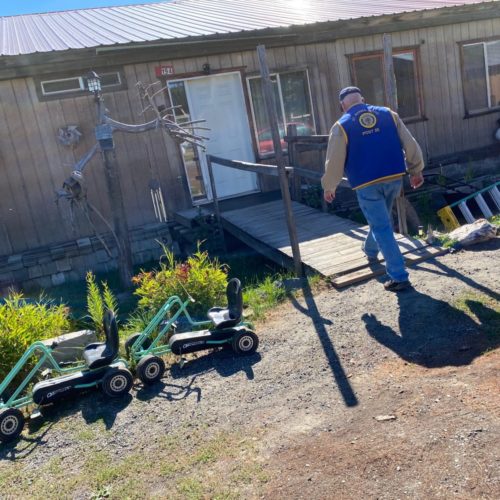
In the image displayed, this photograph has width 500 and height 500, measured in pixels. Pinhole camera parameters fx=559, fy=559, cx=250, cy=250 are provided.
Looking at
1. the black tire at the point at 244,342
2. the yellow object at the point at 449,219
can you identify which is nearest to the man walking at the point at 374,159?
the black tire at the point at 244,342

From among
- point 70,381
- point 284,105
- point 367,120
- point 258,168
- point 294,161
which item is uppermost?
point 284,105

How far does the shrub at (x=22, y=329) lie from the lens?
495 centimetres

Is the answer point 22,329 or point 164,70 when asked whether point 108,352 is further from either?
point 164,70

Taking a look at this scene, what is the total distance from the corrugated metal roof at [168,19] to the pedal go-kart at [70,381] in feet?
18.8

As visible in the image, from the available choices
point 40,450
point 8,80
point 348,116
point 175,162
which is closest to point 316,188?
point 175,162

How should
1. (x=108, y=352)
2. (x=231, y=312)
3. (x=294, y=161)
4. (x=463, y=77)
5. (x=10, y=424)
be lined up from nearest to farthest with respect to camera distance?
(x=10, y=424), (x=108, y=352), (x=231, y=312), (x=294, y=161), (x=463, y=77)

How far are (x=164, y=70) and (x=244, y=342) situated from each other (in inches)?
249

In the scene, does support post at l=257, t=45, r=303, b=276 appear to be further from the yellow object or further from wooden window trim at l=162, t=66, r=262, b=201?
wooden window trim at l=162, t=66, r=262, b=201

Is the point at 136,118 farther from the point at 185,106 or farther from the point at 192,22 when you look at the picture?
the point at 192,22

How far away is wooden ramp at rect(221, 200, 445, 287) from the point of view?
6230 mm

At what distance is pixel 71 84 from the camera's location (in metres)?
8.98

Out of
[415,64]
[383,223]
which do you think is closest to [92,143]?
[383,223]

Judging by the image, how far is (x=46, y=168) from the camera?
899 centimetres

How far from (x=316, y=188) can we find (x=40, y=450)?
21.6ft
